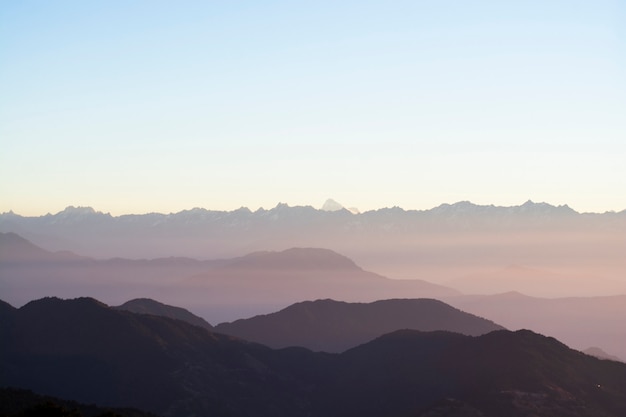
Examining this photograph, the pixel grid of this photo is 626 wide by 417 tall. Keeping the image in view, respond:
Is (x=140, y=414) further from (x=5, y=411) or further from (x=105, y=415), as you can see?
(x=105, y=415)

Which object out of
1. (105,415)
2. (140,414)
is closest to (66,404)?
(140,414)

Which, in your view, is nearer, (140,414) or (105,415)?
(105,415)

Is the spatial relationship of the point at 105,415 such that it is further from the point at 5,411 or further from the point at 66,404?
the point at 66,404

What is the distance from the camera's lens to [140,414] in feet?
643

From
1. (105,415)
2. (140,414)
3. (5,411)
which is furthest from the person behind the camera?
(140,414)

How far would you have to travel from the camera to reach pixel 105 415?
148 m

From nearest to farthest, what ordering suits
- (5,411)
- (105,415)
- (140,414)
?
1. (105,415)
2. (5,411)
3. (140,414)

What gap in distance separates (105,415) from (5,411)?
1455 inches

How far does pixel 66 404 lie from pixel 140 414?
1468 centimetres

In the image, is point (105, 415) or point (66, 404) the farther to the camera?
point (66, 404)

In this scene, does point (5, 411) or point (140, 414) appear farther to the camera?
point (140, 414)

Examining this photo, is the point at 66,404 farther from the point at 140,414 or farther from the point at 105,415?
the point at 105,415

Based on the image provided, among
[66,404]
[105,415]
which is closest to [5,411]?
[66,404]

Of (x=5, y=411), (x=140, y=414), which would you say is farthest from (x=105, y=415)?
(x=140, y=414)
